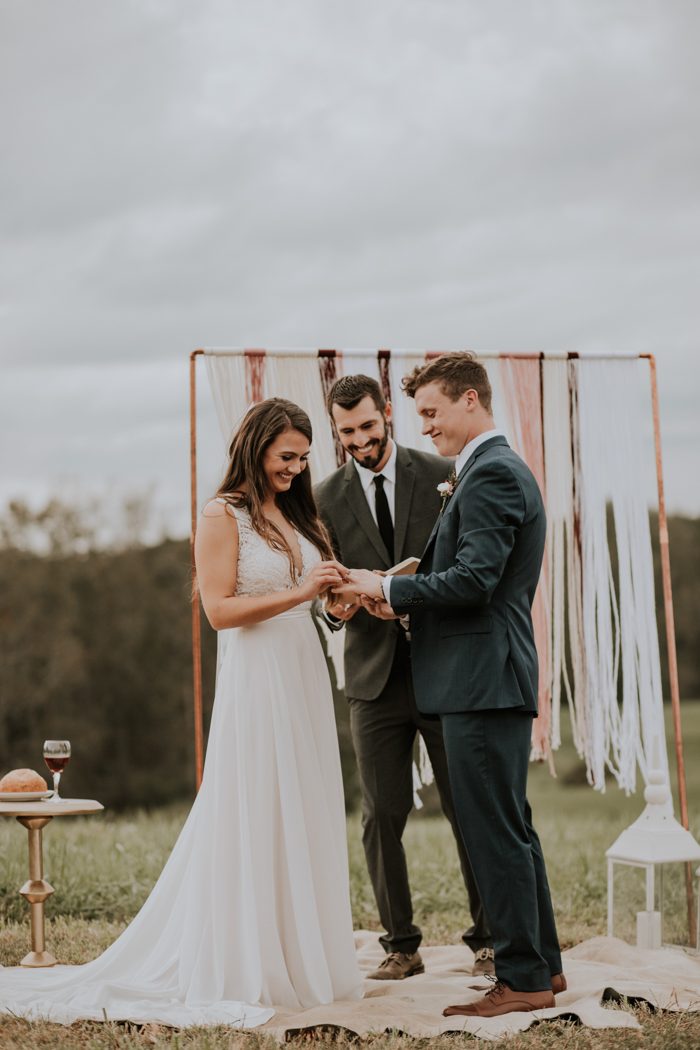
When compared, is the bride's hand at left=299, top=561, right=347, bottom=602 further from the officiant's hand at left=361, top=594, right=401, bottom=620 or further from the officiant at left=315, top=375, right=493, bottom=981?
the officiant at left=315, top=375, right=493, bottom=981

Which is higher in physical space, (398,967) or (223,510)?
(223,510)

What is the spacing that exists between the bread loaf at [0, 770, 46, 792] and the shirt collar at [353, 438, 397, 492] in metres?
1.65

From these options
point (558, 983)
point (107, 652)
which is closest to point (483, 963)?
point (558, 983)

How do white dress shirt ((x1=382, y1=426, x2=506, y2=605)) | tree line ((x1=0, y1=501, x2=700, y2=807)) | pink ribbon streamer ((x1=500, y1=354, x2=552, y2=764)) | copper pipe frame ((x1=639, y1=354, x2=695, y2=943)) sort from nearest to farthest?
white dress shirt ((x1=382, y1=426, x2=506, y2=605)), copper pipe frame ((x1=639, y1=354, x2=695, y2=943)), pink ribbon streamer ((x1=500, y1=354, x2=552, y2=764)), tree line ((x1=0, y1=501, x2=700, y2=807))

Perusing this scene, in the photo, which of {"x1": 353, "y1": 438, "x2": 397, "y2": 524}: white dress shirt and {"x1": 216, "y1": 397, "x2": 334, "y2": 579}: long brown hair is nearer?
{"x1": 216, "y1": 397, "x2": 334, "y2": 579}: long brown hair

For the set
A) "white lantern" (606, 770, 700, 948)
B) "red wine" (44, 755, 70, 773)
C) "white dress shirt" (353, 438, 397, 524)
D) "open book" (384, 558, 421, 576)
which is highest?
"white dress shirt" (353, 438, 397, 524)

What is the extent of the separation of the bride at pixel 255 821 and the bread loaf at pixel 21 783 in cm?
68

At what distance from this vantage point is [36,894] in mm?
4469

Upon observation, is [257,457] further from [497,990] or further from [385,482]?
[497,990]

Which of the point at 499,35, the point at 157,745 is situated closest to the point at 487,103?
the point at 499,35

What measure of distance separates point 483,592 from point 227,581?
86 centimetres

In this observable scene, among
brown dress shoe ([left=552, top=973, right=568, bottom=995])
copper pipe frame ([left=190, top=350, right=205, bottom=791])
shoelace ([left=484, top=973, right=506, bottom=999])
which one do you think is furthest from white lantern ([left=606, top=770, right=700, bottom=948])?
copper pipe frame ([left=190, top=350, right=205, bottom=791])

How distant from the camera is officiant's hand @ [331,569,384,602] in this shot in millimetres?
3887

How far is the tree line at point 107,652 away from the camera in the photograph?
2116cm
